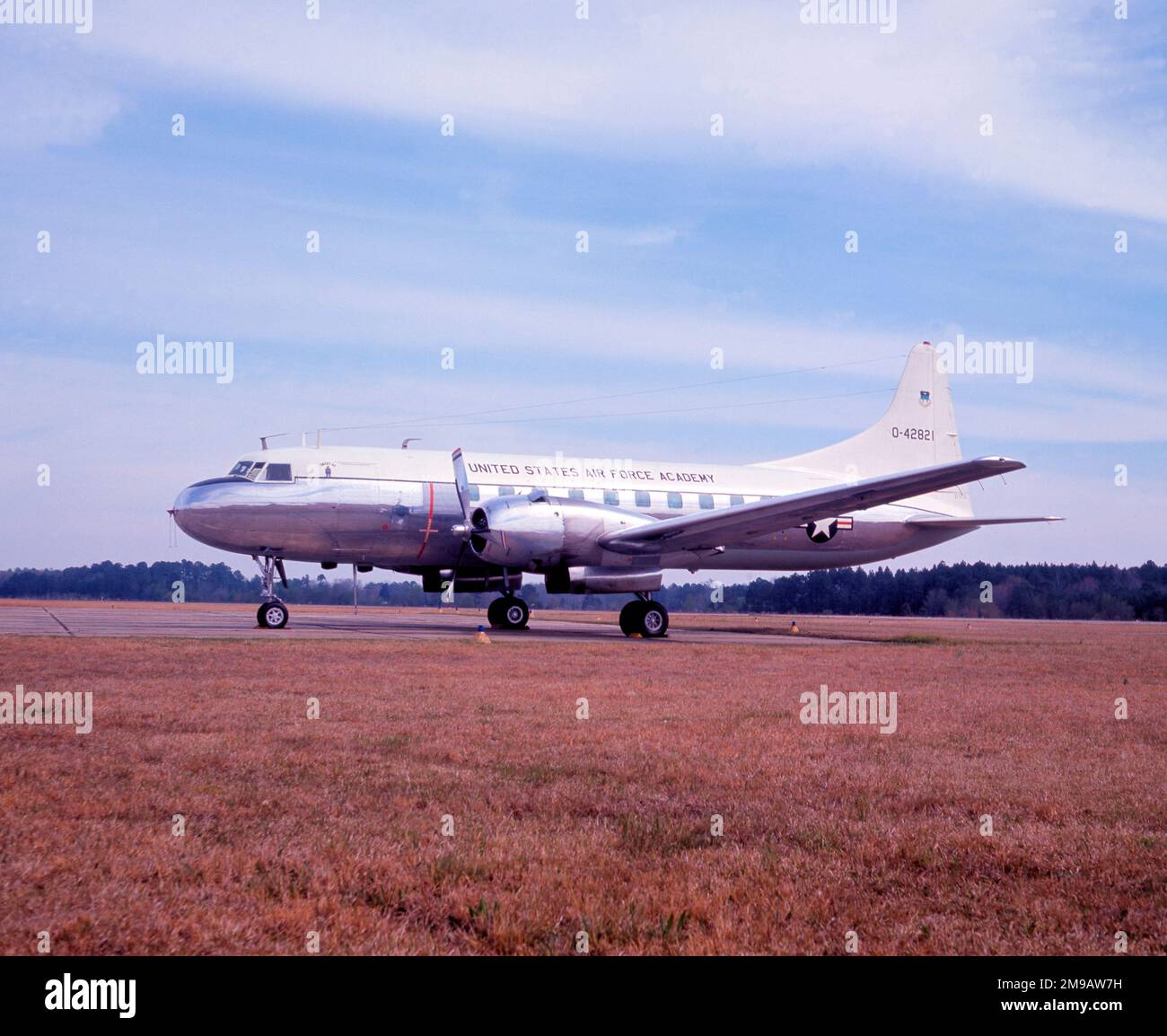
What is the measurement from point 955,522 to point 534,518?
54.8ft

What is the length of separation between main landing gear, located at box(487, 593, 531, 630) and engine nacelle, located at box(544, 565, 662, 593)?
305 centimetres

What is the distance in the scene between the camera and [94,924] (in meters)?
4.10

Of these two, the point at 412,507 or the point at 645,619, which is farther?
the point at 412,507

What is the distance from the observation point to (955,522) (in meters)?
34.1

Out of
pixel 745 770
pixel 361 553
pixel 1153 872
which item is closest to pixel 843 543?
pixel 361 553

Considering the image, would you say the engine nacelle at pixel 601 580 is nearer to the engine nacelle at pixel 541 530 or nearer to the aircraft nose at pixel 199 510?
the engine nacelle at pixel 541 530

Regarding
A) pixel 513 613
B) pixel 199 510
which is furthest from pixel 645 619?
pixel 199 510

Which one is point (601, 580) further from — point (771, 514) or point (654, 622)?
point (771, 514)

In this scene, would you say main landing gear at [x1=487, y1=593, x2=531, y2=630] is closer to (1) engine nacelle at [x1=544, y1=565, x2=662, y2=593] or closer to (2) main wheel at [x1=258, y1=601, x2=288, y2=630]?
(1) engine nacelle at [x1=544, y1=565, x2=662, y2=593]

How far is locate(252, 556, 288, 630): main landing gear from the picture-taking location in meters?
25.5

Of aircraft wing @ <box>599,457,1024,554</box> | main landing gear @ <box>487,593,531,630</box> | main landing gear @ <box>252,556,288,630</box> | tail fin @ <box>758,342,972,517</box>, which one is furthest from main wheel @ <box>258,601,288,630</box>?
tail fin @ <box>758,342,972,517</box>

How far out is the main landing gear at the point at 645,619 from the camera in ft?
87.7
